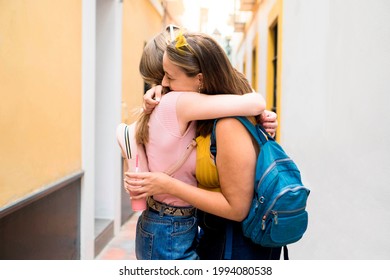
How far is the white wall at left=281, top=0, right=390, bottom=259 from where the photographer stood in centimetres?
194

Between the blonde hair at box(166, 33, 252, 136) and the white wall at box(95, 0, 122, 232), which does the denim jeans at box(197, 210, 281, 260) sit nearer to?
the blonde hair at box(166, 33, 252, 136)

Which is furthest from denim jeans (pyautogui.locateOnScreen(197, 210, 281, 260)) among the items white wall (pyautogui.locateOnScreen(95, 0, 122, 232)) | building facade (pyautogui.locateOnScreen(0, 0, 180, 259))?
white wall (pyautogui.locateOnScreen(95, 0, 122, 232))

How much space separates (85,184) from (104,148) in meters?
1.15

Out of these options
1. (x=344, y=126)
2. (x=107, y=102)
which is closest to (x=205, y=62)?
(x=344, y=126)

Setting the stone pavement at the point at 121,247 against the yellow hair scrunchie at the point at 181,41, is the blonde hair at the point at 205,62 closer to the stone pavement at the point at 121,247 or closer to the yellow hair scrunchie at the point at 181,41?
the yellow hair scrunchie at the point at 181,41

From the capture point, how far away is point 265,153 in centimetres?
140

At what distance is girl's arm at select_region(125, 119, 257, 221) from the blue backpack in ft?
0.09

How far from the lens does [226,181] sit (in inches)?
55.4

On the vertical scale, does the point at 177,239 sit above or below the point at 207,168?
below

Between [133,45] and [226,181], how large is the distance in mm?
5018

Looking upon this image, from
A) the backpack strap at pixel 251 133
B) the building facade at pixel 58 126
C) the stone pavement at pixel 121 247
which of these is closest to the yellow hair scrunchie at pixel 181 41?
the backpack strap at pixel 251 133

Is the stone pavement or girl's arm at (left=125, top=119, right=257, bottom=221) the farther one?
the stone pavement

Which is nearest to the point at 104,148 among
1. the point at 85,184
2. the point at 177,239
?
the point at 85,184

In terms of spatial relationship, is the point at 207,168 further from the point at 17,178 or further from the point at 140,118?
the point at 17,178
